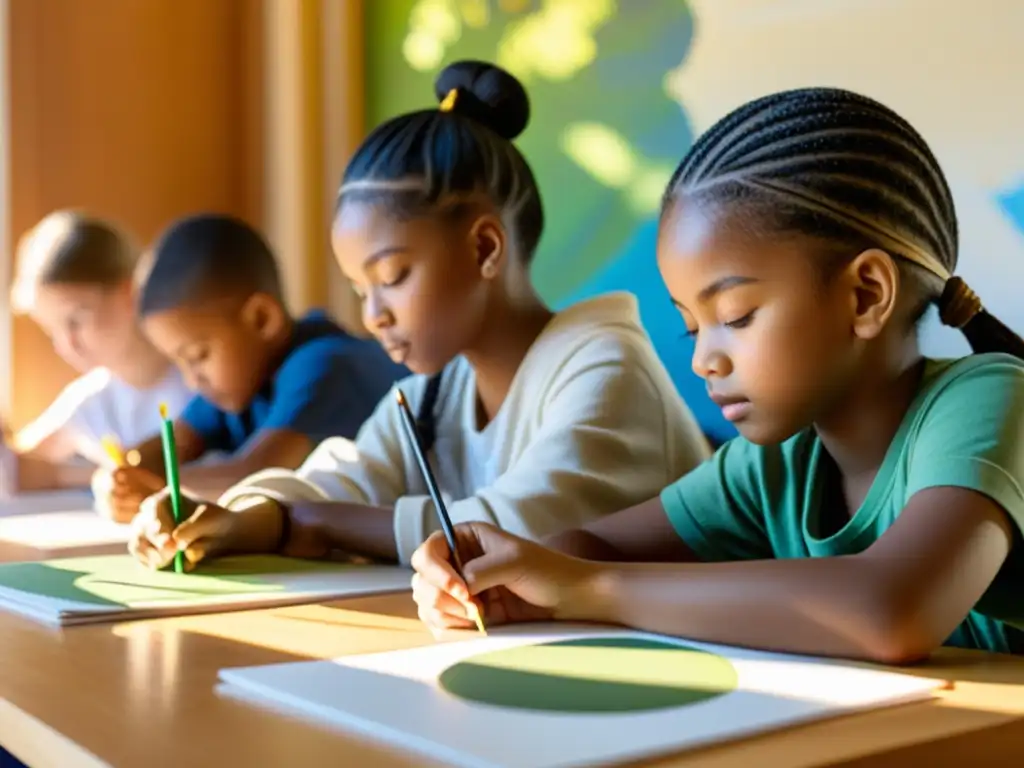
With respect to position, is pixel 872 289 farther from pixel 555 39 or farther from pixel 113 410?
pixel 113 410

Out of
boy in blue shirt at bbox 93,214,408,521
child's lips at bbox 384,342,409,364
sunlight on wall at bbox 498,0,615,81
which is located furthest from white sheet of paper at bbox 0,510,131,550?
sunlight on wall at bbox 498,0,615,81

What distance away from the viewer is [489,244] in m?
1.20

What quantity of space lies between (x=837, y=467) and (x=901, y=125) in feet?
0.75

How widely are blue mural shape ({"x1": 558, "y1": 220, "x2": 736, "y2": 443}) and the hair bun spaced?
23 cm

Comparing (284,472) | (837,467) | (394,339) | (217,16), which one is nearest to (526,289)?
(394,339)

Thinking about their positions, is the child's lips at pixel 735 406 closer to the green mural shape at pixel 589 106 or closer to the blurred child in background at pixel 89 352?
the green mural shape at pixel 589 106

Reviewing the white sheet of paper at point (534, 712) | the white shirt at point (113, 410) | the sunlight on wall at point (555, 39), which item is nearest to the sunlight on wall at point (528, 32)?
the sunlight on wall at point (555, 39)

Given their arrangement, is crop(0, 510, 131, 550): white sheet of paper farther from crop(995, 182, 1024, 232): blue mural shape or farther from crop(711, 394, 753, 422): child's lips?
crop(995, 182, 1024, 232): blue mural shape

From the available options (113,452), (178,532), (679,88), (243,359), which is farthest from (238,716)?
(243,359)

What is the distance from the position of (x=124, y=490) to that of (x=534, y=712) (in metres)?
0.94

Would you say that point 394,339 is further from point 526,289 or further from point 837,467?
point 837,467

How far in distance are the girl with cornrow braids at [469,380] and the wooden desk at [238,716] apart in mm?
279

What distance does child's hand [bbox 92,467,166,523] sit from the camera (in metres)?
1.38

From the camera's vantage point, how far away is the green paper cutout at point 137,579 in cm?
88
